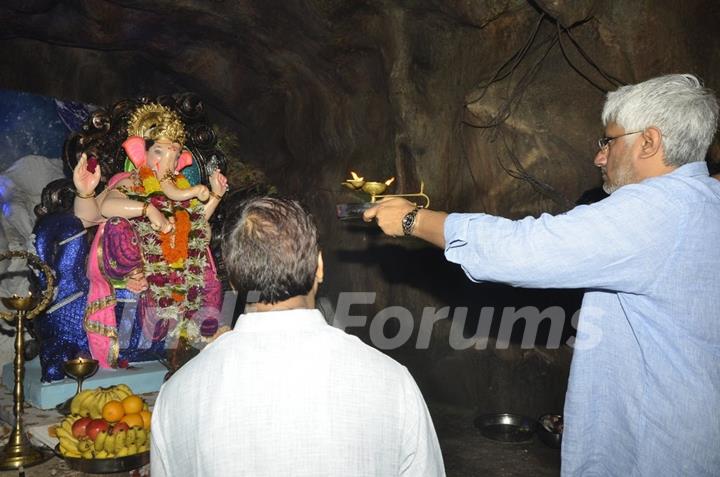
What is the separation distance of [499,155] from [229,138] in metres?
5.11

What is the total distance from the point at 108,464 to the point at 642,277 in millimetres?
3265

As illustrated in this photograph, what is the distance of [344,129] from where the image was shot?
29.9 ft

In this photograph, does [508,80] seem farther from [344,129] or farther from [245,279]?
[245,279]

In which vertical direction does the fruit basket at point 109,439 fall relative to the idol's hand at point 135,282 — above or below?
below

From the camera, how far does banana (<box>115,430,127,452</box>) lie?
156 inches

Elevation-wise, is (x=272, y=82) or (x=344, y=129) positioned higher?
(x=272, y=82)

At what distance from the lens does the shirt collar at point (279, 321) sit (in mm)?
1884

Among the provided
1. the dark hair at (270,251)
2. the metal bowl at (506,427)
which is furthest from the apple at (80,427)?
the metal bowl at (506,427)

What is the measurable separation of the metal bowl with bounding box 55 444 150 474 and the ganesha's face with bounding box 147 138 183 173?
2.66 metres

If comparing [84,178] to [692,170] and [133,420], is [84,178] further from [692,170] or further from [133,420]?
[692,170]

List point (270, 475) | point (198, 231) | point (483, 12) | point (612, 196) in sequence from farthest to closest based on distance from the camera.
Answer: point (483, 12) < point (198, 231) < point (612, 196) < point (270, 475)

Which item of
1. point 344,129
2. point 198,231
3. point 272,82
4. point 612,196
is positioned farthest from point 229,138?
point 612,196

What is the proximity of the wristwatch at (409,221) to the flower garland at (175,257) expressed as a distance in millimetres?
3513

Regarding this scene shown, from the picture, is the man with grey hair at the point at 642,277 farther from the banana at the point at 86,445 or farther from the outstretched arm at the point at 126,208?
the outstretched arm at the point at 126,208
